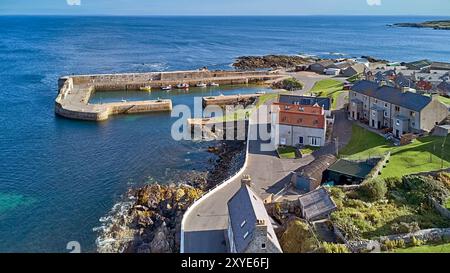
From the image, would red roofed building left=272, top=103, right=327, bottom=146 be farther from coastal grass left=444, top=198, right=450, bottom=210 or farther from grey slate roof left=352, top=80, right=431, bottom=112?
coastal grass left=444, top=198, right=450, bottom=210

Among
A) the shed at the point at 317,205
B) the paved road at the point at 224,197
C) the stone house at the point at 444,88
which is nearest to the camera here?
the paved road at the point at 224,197

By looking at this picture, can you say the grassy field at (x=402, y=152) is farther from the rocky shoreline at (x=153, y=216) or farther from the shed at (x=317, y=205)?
the rocky shoreline at (x=153, y=216)

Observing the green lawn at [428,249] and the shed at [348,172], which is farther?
the shed at [348,172]

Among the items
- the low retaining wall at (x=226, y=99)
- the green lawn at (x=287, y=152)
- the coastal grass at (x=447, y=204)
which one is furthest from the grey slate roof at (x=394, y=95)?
the low retaining wall at (x=226, y=99)

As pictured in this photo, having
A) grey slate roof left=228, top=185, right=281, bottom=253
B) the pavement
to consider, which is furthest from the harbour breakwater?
grey slate roof left=228, top=185, right=281, bottom=253
